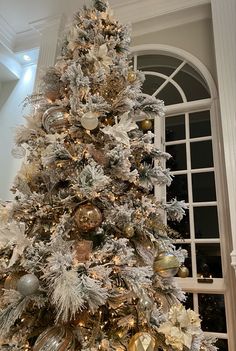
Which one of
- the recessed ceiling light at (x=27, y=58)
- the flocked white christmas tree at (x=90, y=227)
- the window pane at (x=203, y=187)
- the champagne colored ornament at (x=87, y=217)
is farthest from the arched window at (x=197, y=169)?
the recessed ceiling light at (x=27, y=58)

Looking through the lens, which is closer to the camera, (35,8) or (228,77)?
(228,77)

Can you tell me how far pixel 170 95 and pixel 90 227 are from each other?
2.12 m

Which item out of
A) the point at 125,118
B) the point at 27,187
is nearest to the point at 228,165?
the point at 125,118

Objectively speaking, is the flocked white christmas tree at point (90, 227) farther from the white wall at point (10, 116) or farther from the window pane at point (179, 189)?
the white wall at point (10, 116)

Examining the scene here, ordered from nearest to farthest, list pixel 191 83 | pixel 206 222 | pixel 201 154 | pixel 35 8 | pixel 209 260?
1. pixel 209 260
2. pixel 206 222
3. pixel 201 154
4. pixel 191 83
5. pixel 35 8

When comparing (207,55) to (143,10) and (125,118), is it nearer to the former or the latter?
(143,10)

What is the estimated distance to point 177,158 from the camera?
2.62 metres

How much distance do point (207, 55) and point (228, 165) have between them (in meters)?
1.26

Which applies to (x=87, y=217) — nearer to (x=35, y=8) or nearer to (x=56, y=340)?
(x=56, y=340)

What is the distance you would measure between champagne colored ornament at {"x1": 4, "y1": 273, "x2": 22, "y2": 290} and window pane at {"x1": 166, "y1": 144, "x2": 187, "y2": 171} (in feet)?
6.03

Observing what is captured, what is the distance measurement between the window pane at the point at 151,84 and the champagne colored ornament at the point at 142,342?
2.44m

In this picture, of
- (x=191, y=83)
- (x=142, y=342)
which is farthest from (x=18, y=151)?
(x=191, y=83)

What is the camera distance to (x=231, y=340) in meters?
1.90

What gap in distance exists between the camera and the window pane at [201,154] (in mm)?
2488
